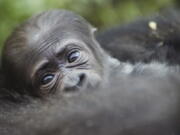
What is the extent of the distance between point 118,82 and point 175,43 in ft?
7.08

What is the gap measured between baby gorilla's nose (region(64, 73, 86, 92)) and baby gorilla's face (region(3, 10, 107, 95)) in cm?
3

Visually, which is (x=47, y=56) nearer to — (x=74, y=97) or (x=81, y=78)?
(x=81, y=78)

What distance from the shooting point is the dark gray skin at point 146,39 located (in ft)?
11.4

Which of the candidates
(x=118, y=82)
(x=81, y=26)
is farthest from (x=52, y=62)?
(x=118, y=82)

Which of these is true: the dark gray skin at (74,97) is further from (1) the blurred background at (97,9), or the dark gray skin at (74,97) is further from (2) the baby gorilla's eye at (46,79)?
(1) the blurred background at (97,9)

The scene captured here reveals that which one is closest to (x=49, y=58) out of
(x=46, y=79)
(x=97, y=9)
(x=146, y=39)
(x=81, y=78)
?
(x=46, y=79)

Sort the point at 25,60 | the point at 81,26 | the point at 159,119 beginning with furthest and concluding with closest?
1. the point at 81,26
2. the point at 25,60
3. the point at 159,119

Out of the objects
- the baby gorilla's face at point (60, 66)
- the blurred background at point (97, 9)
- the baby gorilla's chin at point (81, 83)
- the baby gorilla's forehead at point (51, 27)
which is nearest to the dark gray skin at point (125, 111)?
the baby gorilla's chin at point (81, 83)

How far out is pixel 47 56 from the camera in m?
3.01

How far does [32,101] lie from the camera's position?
1.93 m

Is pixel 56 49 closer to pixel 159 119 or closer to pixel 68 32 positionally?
pixel 68 32

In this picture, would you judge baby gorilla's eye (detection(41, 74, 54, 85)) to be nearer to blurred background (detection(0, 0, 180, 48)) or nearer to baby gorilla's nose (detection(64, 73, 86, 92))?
baby gorilla's nose (detection(64, 73, 86, 92))

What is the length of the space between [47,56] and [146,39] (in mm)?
1003

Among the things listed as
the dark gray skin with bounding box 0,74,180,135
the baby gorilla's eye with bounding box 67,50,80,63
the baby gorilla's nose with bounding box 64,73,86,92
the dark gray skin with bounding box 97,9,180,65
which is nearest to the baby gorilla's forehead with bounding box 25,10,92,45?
the baby gorilla's eye with bounding box 67,50,80,63
